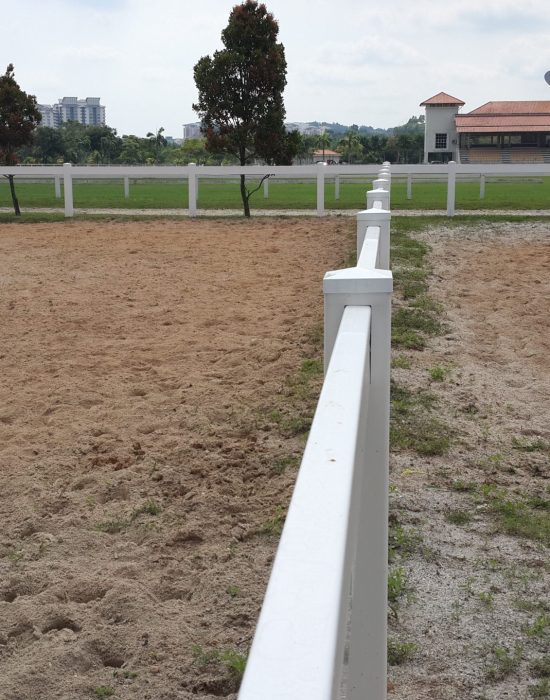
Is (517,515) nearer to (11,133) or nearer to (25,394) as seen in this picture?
(25,394)

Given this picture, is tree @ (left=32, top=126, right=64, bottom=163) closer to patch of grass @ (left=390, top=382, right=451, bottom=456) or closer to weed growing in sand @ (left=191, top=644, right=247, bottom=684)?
patch of grass @ (left=390, top=382, right=451, bottom=456)

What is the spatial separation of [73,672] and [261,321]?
583 centimetres

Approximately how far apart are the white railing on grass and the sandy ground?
93 centimetres

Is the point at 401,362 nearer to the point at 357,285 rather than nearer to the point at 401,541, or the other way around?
the point at 401,541

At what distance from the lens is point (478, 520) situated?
4.15 m

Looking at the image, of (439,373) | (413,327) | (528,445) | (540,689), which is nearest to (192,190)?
(413,327)

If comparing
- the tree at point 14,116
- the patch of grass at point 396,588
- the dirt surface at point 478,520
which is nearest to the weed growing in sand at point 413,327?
the dirt surface at point 478,520

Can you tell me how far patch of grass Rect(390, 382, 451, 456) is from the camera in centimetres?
514

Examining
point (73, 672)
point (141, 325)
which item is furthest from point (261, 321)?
point (73, 672)

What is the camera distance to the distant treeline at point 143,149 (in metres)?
80.2

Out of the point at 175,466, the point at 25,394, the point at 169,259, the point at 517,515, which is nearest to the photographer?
the point at 517,515

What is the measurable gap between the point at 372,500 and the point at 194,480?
276 centimetres

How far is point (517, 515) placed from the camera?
4.18m

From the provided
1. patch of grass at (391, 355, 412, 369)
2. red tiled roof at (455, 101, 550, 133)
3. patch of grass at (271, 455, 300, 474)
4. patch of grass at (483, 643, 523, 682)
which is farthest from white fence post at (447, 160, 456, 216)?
red tiled roof at (455, 101, 550, 133)
